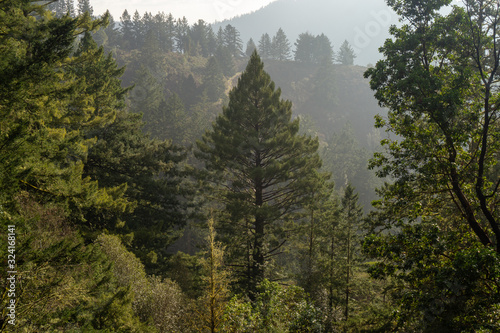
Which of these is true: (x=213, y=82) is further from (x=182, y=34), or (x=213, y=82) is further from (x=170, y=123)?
(x=182, y=34)

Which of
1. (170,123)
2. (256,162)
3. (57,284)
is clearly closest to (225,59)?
(170,123)

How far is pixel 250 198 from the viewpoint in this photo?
64.6 feet

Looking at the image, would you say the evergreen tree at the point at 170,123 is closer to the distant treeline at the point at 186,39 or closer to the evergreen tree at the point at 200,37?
the distant treeline at the point at 186,39

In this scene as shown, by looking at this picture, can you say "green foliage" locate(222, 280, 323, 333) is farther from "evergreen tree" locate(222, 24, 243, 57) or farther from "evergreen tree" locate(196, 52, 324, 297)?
"evergreen tree" locate(222, 24, 243, 57)

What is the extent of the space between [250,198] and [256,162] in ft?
8.63

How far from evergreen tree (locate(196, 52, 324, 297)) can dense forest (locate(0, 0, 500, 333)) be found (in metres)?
0.14

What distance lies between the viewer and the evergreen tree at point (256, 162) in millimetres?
18078

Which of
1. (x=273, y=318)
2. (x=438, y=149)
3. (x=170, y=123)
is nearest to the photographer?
(x=438, y=149)

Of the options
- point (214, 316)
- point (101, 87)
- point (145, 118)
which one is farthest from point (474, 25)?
point (145, 118)

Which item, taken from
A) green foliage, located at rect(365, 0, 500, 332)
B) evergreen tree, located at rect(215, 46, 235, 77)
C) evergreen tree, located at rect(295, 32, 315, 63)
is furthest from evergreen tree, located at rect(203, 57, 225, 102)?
green foliage, located at rect(365, 0, 500, 332)

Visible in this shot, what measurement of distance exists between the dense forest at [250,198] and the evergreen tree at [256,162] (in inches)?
5.5

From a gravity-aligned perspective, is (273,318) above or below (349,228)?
below

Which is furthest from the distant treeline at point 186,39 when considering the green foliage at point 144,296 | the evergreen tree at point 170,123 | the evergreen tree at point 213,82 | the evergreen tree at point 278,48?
the green foliage at point 144,296

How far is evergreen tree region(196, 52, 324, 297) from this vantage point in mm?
18078
